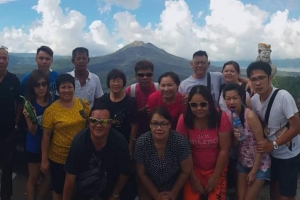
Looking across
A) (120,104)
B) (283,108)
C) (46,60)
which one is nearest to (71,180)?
(120,104)

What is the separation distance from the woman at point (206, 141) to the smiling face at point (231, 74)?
4.96 ft

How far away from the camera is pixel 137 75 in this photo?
564 cm

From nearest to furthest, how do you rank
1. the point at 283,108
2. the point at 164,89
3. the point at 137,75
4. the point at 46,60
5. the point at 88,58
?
1. the point at 283,108
2. the point at 164,89
3. the point at 137,75
4. the point at 46,60
5. the point at 88,58

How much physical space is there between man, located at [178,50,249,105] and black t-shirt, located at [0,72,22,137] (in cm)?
325

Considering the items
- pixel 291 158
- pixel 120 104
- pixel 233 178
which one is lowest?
pixel 233 178

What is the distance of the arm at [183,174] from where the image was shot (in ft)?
14.8

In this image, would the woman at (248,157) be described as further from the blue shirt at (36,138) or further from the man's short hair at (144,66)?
the blue shirt at (36,138)

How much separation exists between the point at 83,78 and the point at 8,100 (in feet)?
5.12

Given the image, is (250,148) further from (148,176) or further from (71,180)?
(71,180)

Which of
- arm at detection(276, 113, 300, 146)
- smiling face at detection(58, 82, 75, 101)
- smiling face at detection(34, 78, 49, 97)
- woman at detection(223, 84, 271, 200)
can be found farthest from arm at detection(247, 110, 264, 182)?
smiling face at detection(34, 78, 49, 97)

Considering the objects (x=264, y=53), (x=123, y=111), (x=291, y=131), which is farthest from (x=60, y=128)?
(x=264, y=53)

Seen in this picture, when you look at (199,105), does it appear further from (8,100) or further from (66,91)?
(8,100)

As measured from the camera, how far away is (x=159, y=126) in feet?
14.3

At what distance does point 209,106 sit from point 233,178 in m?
1.60
